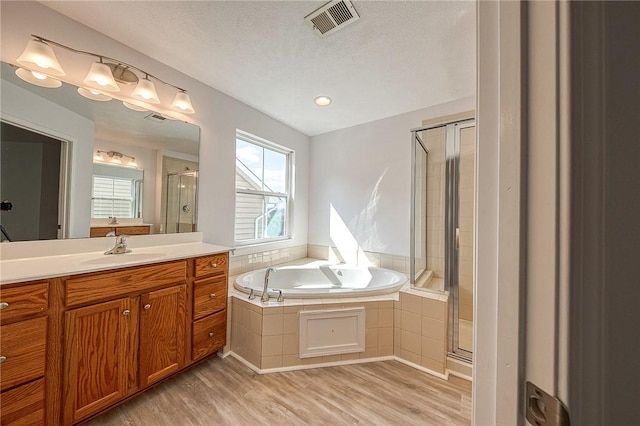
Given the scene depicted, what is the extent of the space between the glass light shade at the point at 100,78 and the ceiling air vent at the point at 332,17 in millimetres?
1365

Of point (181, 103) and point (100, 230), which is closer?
point (100, 230)

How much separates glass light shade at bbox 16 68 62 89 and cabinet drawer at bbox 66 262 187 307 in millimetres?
1204

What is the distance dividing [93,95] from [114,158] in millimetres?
419

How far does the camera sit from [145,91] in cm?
186

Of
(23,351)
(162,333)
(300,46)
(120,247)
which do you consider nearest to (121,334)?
(162,333)

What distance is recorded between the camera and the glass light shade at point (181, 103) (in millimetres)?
2043

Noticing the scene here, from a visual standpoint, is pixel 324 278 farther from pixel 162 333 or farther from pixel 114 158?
pixel 114 158

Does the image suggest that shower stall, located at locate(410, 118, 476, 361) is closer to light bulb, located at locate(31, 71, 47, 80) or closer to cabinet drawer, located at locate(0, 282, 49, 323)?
cabinet drawer, located at locate(0, 282, 49, 323)

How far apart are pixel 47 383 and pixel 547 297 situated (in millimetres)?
Answer: 1864

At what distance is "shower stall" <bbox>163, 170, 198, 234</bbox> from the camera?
208cm

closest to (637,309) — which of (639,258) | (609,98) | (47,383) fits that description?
(639,258)

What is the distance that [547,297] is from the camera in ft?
1.00

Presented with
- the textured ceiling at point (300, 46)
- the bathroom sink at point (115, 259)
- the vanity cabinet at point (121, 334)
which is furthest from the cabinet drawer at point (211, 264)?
the textured ceiling at point (300, 46)

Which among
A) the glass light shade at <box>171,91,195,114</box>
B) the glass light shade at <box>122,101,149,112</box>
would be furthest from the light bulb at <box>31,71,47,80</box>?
the glass light shade at <box>171,91,195,114</box>
